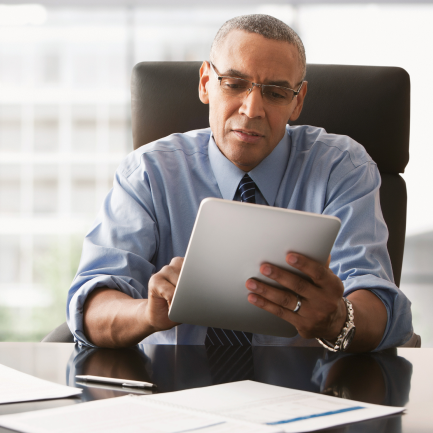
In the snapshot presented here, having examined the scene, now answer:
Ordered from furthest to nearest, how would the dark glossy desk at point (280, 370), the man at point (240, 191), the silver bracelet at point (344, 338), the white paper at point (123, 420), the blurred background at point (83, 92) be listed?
the blurred background at point (83, 92) < the man at point (240, 191) < the silver bracelet at point (344, 338) < the dark glossy desk at point (280, 370) < the white paper at point (123, 420)

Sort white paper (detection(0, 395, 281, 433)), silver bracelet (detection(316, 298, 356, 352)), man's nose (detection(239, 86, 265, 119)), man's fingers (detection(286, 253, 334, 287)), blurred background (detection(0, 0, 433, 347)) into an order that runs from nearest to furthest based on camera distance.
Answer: white paper (detection(0, 395, 281, 433)) < man's fingers (detection(286, 253, 334, 287)) < silver bracelet (detection(316, 298, 356, 352)) < man's nose (detection(239, 86, 265, 119)) < blurred background (detection(0, 0, 433, 347))

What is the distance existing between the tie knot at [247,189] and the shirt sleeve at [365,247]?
0.17 metres

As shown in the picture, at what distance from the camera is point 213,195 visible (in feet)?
3.85

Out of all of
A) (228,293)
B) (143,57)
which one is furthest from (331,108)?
(143,57)

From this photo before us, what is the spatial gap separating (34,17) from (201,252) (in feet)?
10.4

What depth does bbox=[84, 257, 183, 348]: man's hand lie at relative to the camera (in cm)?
75

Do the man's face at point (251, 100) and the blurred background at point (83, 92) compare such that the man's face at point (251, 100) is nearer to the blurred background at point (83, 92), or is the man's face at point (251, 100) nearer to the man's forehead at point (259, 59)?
the man's forehead at point (259, 59)

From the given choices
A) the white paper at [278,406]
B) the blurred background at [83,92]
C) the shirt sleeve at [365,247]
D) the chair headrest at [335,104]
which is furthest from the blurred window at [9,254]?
the white paper at [278,406]

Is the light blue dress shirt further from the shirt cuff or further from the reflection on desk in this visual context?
the reflection on desk

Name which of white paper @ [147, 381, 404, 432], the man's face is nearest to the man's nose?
the man's face

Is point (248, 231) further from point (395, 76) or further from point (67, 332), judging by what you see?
point (395, 76)

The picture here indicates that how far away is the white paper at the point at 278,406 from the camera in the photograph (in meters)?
0.46

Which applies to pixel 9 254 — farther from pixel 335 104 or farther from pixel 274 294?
pixel 274 294

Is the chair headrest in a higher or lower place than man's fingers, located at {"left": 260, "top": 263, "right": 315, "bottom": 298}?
higher
